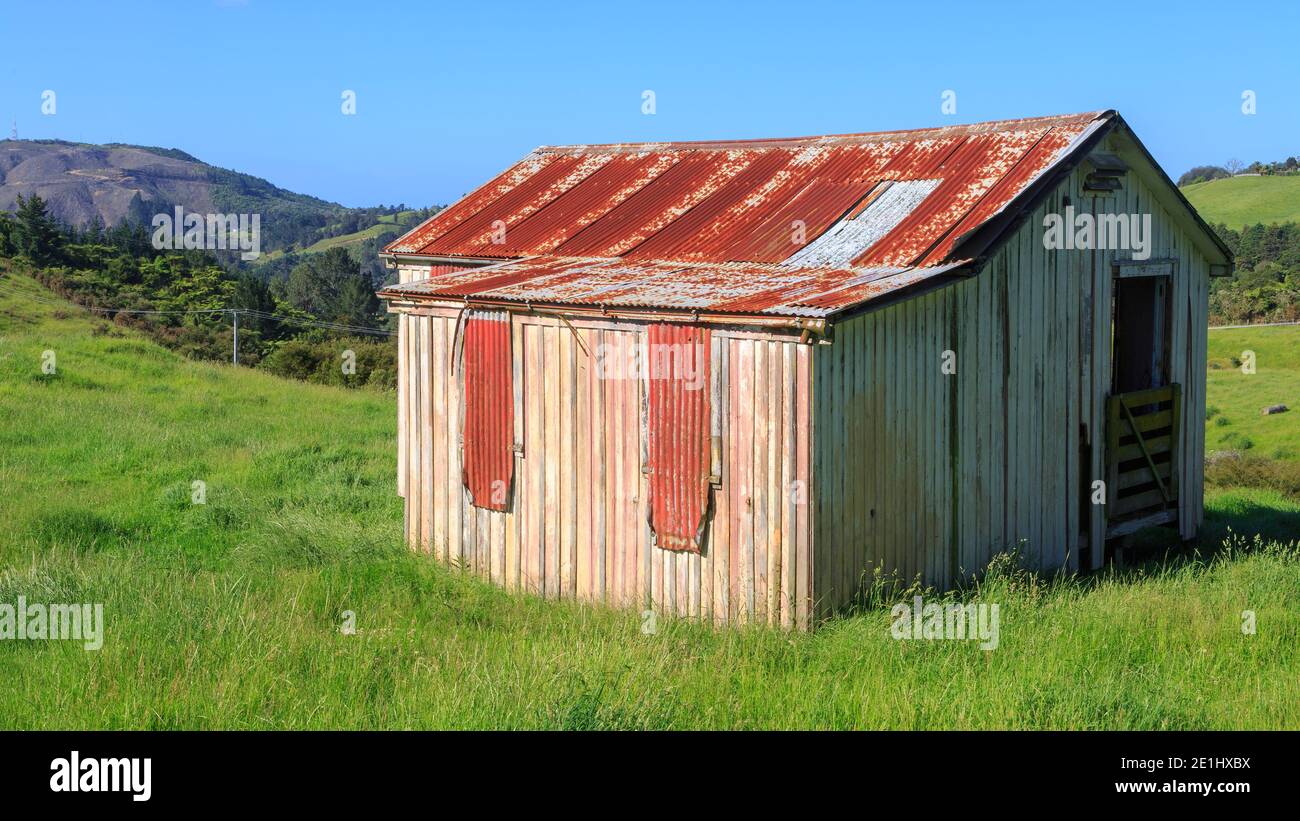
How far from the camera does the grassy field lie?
23.7 feet

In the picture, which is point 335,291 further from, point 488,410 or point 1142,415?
point 1142,415

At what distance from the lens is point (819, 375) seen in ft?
30.8

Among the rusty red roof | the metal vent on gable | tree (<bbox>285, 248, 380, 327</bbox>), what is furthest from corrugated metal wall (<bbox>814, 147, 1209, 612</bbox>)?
tree (<bbox>285, 248, 380, 327</bbox>)

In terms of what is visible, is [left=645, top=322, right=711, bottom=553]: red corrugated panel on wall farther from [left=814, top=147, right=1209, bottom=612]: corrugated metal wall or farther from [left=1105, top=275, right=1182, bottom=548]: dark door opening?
[left=1105, top=275, right=1182, bottom=548]: dark door opening

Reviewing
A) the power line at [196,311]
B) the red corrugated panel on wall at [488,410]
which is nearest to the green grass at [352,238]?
the power line at [196,311]

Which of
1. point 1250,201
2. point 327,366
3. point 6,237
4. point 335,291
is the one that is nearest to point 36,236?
point 6,237

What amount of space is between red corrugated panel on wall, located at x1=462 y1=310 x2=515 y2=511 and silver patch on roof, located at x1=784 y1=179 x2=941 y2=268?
2.78 metres

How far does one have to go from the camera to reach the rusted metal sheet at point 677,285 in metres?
9.55

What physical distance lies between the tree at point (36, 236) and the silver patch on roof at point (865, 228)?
41533 millimetres

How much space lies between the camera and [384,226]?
125625 mm

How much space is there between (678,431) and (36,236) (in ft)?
145

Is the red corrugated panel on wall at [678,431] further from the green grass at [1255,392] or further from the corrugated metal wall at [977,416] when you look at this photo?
the green grass at [1255,392]
